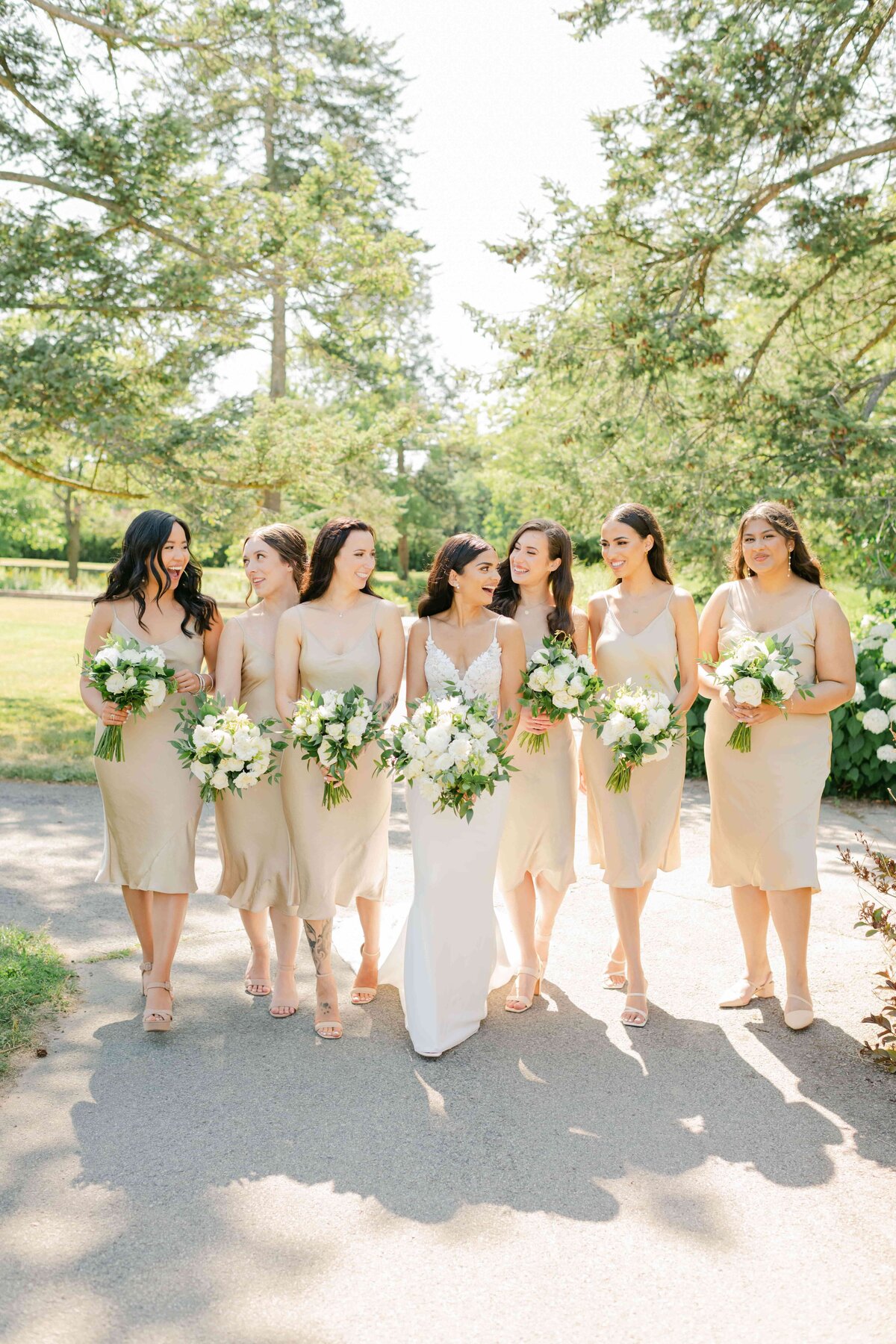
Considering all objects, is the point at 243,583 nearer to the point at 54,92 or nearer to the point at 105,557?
the point at 54,92

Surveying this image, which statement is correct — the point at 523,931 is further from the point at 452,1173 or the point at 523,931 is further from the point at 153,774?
the point at 153,774

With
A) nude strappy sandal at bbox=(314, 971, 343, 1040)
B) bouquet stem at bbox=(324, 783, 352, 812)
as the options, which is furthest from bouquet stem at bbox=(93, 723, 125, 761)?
nude strappy sandal at bbox=(314, 971, 343, 1040)

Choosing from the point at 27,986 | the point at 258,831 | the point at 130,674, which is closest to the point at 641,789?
the point at 258,831

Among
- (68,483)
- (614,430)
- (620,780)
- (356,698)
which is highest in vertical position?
(614,430)

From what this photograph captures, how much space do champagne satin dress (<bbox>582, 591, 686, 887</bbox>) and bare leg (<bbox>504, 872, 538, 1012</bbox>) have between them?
434 millimetres

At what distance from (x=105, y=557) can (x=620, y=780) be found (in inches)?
2117

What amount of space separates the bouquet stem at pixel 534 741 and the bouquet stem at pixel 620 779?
379 millimetres

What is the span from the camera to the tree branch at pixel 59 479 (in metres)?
12.6

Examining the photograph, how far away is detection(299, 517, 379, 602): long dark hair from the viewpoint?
16.6 ft

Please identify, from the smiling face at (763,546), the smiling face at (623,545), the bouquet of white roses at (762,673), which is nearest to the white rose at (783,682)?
the bouquet of white roses at (762,673)

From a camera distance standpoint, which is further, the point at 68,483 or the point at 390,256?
the point at 390,256

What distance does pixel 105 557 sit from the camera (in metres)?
55.0

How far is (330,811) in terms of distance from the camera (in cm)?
507

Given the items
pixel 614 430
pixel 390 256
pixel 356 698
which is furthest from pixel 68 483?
pixel 356 698
